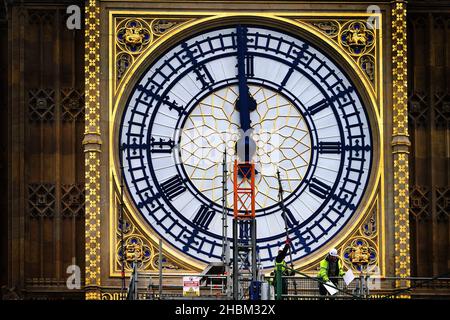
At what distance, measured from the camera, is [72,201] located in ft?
144

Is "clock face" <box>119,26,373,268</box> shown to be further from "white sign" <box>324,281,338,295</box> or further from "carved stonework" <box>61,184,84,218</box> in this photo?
"white sign" <box>324,281,338,295</box>

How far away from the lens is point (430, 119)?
1751 inches

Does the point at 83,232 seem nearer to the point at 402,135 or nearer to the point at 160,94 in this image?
the point at 160,94

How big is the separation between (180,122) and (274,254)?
8.40 feet

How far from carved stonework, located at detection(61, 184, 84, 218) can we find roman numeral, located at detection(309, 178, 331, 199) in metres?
3.63

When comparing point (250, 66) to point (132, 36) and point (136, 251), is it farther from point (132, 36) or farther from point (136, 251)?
point (136, 251)

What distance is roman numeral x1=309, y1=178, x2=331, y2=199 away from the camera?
4381 cm

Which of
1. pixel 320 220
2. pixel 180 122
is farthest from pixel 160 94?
pixel 320 220

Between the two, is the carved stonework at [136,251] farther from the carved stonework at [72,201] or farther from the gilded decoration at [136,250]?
the carved stonework at [72,201]

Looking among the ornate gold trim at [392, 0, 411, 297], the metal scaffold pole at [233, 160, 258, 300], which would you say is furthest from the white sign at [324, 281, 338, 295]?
the ornate gold trim at [392, 0, 411, 297]

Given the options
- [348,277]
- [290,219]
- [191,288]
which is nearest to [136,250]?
[191,288]

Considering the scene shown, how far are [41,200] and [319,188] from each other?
439 centimetres

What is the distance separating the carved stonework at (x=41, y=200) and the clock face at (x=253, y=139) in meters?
1.27

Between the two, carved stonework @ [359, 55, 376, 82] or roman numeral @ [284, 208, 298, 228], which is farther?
carved stonework @ [359, 55, 376, 82]
